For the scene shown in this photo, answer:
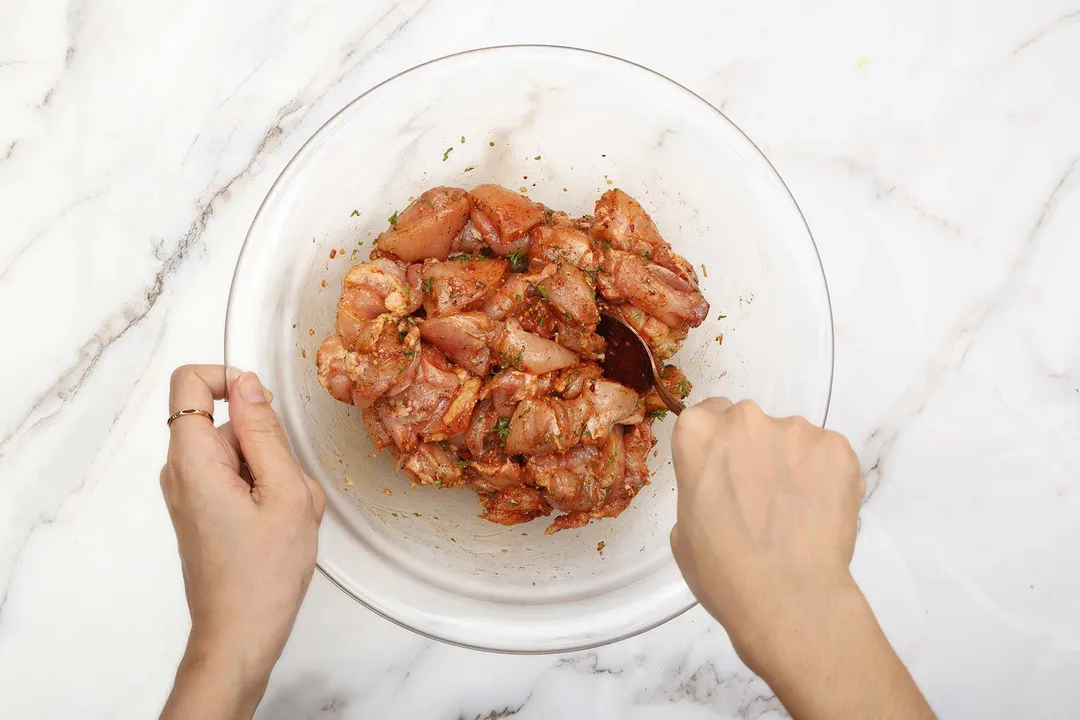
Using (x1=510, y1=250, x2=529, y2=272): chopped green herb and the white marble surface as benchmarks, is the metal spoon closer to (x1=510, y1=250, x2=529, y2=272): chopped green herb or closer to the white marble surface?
(x1=510, y1=250, x2=529, y2=272): chopped green herb

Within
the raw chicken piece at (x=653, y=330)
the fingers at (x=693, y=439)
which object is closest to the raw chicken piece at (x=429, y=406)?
the raw chicken piece at (x=653, y=330)

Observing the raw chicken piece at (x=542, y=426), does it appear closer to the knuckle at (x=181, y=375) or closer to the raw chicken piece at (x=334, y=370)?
the raw chicken piece at (x=334, y=370)

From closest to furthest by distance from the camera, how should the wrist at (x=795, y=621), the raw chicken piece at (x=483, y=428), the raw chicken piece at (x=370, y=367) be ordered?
the wrist at (x=795, y=621)
the raw chicken piece at (x=370, y=367)
the raw chicken piece at (x=483, y=428)

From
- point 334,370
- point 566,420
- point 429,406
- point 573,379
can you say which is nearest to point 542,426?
point 566,420

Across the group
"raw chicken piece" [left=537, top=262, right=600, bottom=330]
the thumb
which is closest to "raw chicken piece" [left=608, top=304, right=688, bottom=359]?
"raw chicken piece" [left=537, top=262, right=600, bottom=330]

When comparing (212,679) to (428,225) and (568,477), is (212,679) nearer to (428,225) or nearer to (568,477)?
(568,477)

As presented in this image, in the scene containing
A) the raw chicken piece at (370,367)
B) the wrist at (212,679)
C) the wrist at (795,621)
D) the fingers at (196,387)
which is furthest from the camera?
the raw chicken piece at (370,367)
